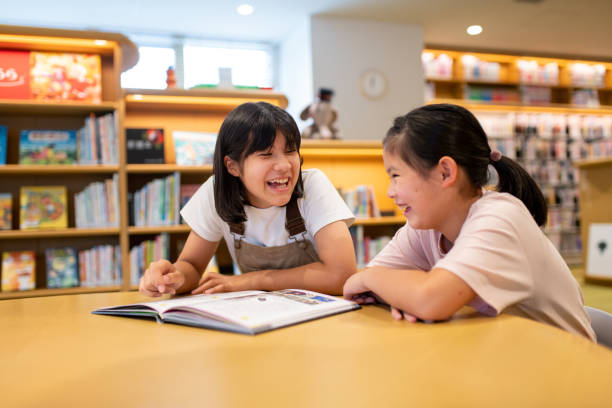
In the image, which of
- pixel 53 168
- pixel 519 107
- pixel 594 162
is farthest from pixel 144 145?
pixel 519 107

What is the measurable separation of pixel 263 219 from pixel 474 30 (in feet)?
17.2

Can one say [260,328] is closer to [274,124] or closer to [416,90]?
[274,124]

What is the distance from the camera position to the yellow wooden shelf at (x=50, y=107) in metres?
2.52

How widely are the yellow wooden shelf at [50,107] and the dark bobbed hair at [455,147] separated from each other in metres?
2.17

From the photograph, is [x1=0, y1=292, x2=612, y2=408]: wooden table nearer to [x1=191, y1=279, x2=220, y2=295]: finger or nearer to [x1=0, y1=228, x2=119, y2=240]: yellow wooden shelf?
[x1=191, y1=279, x2=220, y2=295]: finger

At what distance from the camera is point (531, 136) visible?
6164 mm

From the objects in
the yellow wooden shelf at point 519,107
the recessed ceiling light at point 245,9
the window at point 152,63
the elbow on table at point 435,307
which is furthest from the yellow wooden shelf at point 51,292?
the yellow wooden shelf at point 519,107

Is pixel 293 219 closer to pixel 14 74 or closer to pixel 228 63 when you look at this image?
pixel 14 74

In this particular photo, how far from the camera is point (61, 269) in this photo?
2.68 meters

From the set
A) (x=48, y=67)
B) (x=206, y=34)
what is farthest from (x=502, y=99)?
(x=48, y=67)

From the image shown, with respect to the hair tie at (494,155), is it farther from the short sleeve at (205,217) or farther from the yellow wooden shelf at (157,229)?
the yellow wooden shelf at (157,229)

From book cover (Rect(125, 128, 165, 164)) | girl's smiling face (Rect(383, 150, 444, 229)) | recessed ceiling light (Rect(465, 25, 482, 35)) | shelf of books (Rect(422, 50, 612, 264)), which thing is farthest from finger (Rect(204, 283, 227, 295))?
recessed ceiling light (Rect(465, 25, 482, 35))

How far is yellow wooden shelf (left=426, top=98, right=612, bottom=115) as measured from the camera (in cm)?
594

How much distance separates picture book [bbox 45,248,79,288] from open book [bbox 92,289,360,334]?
1.99 meters
